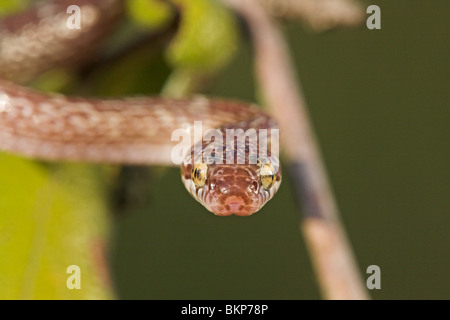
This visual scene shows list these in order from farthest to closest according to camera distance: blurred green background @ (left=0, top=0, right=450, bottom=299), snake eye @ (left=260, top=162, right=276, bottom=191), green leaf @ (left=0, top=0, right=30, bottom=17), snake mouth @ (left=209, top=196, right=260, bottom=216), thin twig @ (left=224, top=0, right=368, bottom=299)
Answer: blurred green background @ (left=0, top=0, right=450, bottom=299)
green leaf @ (left=0, top=0, right=30, bottom=17)
thin twig @ (left=224, top=0, right=368, bottom=299)
snake eye @ (left=260, top=162, right=276, bottom=191)
snake mouth @ (left=209, top=196, right=260, bottom=216)

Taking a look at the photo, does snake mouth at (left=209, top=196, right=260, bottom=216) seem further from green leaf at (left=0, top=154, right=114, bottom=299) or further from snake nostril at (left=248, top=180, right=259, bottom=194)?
green leaf at (left=0, top=154, right=114, bottom=299)

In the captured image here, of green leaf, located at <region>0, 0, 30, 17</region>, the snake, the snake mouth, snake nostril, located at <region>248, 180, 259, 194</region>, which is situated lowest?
the snake mouth

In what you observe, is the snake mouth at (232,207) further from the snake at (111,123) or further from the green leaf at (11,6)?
the green leaf at (11,6)

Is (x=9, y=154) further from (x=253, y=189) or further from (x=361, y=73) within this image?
(x=361, y=73)

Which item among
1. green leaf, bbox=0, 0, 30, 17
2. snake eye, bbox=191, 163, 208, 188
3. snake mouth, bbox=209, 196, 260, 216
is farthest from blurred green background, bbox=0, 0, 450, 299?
snake mouth, bbox=209, 196, 260, 216

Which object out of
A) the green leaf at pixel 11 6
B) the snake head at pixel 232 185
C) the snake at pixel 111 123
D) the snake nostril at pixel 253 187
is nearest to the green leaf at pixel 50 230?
the snake at pixel 111 123
